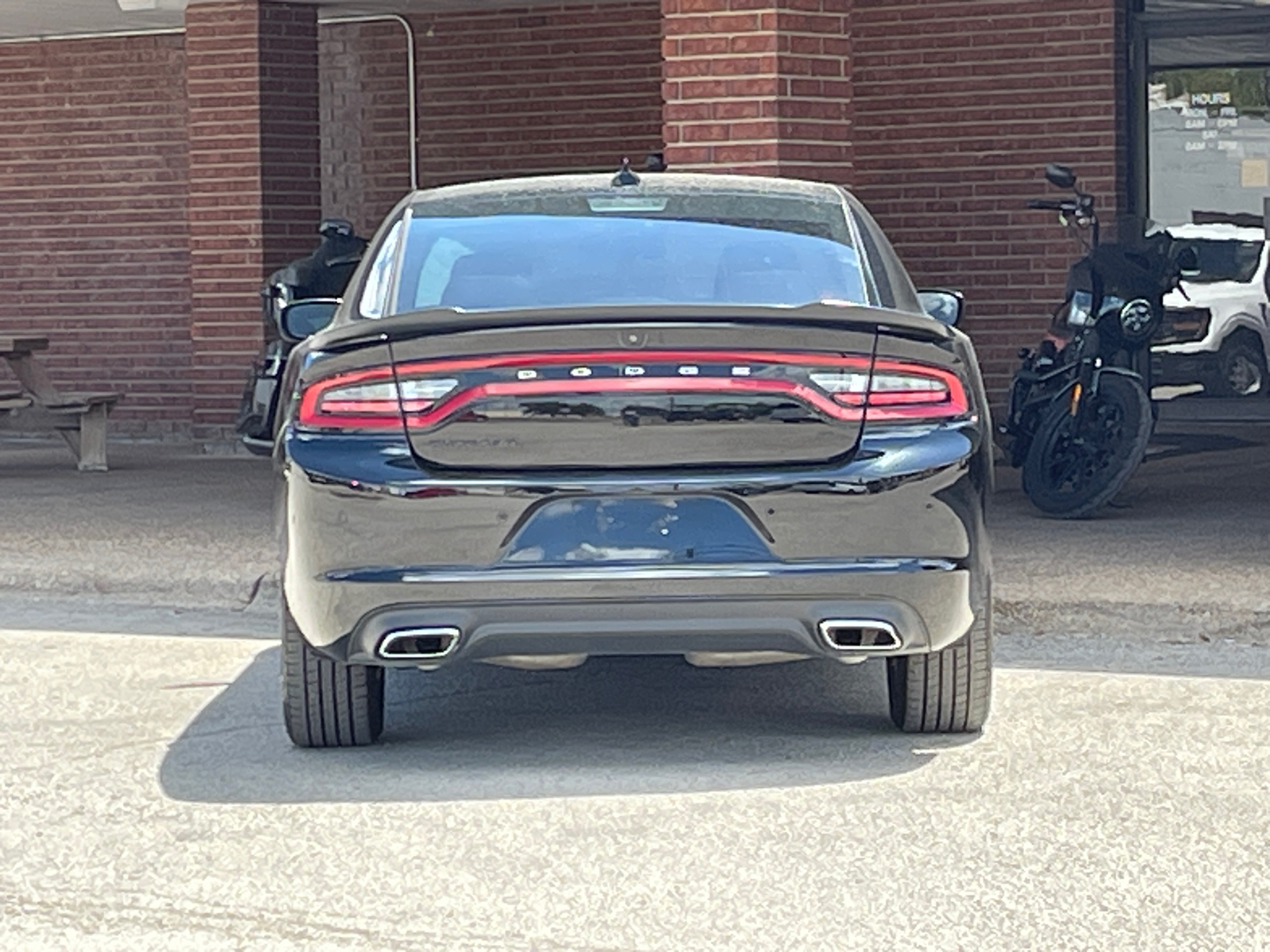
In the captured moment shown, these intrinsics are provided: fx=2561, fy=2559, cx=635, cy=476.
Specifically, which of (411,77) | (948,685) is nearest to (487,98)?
(411,77)

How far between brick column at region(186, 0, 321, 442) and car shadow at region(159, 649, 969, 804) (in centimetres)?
879

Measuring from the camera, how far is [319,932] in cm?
501

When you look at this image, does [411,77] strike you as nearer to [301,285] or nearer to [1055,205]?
[301,285]

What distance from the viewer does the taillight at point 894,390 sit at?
6199mm

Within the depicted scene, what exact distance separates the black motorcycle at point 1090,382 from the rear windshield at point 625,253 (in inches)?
188

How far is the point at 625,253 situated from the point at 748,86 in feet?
13.8

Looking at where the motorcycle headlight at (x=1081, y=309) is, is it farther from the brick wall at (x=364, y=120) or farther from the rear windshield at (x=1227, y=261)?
the brick wall at (x=364, y=120)

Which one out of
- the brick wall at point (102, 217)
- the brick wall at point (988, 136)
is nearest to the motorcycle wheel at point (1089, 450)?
the brick wall at point (988, 136)

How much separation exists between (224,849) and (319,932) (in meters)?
0.75

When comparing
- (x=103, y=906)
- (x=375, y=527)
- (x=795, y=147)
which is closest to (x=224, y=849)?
(x=103, y=906)

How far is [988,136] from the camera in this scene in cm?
1549

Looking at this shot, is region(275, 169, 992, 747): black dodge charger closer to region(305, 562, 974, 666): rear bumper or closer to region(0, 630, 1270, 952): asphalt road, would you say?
region(305, 562, 974, 666): rear bumper

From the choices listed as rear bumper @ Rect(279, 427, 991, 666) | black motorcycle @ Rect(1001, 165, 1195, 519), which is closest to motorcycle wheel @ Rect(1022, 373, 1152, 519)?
black motorcycle @ Rect(1001, 165, 1195, 519)

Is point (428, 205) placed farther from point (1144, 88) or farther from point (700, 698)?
point (1144, 88)
